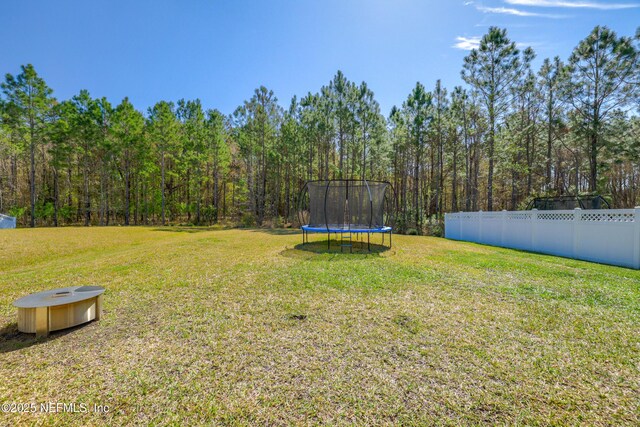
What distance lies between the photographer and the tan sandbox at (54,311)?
2.48 meters

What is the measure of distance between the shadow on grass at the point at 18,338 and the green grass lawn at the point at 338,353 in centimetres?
2

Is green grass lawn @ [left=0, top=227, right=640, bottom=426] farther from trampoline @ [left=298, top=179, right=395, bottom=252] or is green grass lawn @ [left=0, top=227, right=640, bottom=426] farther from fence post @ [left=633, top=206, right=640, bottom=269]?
trampoline @ [left=298, top=179, right=395, bottom=252]

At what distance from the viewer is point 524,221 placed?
8336 mm

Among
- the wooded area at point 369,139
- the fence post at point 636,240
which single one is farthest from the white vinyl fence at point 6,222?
the fence post at point 636,240

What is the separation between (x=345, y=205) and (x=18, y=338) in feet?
23.9

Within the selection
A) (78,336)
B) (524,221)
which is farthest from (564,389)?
(524,221)

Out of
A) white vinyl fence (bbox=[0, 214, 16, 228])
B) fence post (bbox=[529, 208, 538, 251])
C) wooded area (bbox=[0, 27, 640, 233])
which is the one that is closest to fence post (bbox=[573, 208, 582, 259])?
fence post (bbox=[529, 208, 538, 251])

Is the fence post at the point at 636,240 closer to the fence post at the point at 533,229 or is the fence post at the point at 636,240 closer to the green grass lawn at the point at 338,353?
the green grass lawn at the point at 338,353

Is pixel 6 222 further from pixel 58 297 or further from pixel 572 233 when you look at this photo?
pixel 572 233

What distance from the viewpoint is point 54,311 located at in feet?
8.32

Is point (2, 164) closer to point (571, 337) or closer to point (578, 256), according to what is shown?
point (571, 337)

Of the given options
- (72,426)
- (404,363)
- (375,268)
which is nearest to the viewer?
(72,426)

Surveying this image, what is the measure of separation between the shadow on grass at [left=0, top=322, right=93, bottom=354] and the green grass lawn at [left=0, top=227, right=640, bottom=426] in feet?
0.06

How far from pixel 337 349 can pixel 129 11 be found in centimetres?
1023
